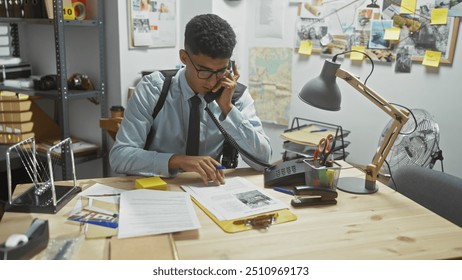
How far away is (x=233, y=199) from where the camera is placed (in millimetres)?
1210

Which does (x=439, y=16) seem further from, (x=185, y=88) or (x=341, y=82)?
(x=185, y=88)

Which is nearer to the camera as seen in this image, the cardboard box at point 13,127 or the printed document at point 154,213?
the printed document at point 154,213

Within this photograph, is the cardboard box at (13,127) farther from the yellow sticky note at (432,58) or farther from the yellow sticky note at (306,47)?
the yellow sticky note at (432,58)

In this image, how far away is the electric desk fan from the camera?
2.00 m

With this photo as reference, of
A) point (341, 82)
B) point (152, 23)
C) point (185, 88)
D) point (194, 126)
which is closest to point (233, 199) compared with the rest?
point (194, 126)

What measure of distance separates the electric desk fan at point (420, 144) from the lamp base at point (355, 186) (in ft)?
2.14

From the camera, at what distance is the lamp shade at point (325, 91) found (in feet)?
4.25

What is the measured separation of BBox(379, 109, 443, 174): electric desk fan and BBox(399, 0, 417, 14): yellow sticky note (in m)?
0.59

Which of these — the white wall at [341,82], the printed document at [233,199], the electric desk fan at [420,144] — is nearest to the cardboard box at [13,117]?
the white wall at [341,82]

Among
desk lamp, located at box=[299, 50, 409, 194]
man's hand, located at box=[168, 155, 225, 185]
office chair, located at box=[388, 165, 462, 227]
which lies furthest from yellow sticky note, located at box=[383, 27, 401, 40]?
man's hand, located at box=[168, 155, 225, 185]

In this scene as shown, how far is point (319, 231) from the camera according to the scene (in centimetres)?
106

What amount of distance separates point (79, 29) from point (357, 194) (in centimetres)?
190

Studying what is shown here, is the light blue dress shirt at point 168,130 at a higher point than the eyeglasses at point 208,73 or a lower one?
lower

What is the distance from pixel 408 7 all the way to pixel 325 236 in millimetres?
1783
